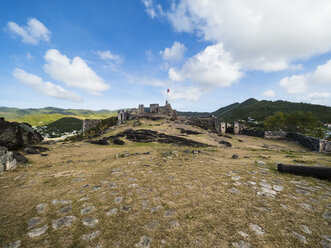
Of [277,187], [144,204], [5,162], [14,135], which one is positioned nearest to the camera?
Answer: [144,204]

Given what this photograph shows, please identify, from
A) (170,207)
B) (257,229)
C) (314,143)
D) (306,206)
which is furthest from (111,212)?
(314,143)

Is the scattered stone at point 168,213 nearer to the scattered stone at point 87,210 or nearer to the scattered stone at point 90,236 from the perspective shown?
the scattered stone at point 90,236

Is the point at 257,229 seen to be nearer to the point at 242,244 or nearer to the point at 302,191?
the point at 242,244

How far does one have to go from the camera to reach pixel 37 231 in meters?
3.46

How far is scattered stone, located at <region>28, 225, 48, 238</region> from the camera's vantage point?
3.31 m

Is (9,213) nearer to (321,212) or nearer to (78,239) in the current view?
(78,239)

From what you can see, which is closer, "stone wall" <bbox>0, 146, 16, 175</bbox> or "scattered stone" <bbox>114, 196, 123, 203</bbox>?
"scattered stone" <bbox>114, 196, 123, 203</bbox>

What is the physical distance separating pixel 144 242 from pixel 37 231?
9.31ft

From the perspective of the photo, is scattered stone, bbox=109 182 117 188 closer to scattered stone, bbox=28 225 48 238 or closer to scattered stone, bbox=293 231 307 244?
scattered stone, bbox=28 225 48 238

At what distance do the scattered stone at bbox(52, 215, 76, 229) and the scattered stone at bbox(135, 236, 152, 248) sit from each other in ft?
7.06

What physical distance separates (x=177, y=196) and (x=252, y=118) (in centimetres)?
12255

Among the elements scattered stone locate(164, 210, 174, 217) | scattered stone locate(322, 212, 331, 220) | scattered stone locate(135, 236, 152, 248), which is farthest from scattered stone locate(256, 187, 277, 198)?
scattered stone locate(135, 236, 152, 248)

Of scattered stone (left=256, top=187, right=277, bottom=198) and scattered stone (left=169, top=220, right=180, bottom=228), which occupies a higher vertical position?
scattered stone (left=256, top=187, right=277, bottom=198)

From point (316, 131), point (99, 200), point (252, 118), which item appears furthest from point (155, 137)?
point (252, 118)
